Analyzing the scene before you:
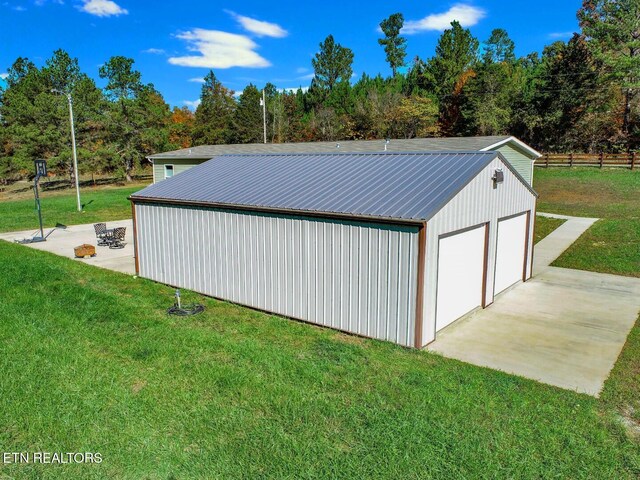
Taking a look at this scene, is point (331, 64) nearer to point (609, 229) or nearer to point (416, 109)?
point (416, 109)

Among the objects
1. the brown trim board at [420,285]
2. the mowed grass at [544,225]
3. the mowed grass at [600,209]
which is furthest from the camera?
the mowed grass at [544,225]

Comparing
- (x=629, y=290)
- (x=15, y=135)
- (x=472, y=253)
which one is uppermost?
(x=15, y=135)

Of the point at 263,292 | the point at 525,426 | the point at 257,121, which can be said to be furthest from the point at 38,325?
the point at 257,121

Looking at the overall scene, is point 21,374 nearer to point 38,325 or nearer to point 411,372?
point 38,325

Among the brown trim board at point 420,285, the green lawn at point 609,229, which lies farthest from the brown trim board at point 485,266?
the brown trim board at point 420,285

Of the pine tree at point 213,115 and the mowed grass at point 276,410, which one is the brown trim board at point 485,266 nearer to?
the mowed grass at point 276,410

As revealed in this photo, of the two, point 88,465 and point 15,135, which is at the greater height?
point 15,135
